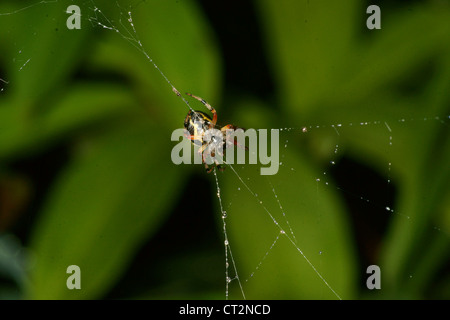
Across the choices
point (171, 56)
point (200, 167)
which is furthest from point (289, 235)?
point (171, 56)

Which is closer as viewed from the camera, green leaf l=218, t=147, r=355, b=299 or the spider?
green leaf l=218, t=147, r=355, b=299

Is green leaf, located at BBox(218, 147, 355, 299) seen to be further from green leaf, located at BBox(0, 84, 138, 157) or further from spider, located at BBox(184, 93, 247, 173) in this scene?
green leaf, located at BBox(0, 84, 138, 157)

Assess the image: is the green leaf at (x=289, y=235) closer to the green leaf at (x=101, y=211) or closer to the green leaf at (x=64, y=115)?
the green leaf at (x=101, y=211)

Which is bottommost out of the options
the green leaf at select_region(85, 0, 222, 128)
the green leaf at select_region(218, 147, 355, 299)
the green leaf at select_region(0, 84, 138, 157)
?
the green leaf at select_region(218, 147, 355, 299)

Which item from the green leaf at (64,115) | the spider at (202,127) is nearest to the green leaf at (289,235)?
the spider at (202,127)

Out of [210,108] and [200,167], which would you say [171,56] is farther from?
[200,167]

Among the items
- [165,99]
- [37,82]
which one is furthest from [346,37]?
[37,82]

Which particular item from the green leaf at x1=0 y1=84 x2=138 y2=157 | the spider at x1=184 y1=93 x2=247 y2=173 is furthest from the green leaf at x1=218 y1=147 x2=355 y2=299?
the green leaf at x1=0 y1=84 x2=138 y2=157
